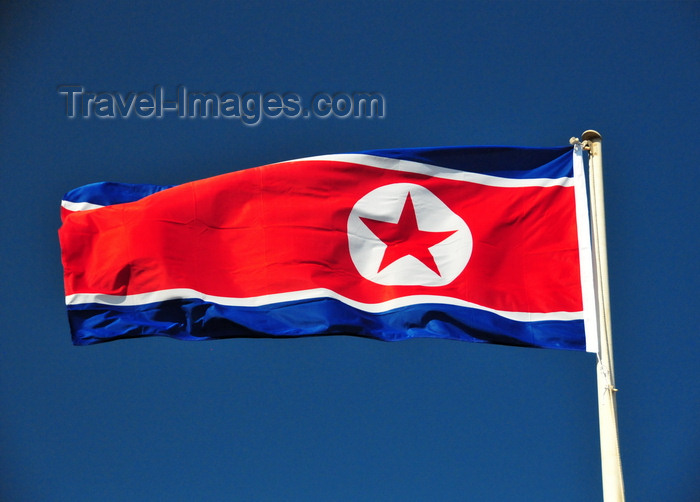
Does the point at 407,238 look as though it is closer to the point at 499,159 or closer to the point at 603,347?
the point at 499,159

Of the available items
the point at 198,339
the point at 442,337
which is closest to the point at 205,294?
the point at 198,339

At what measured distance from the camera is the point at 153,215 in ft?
52.3

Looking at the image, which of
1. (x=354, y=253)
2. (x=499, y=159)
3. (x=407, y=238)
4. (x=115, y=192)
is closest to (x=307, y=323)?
(x=354, y=253)

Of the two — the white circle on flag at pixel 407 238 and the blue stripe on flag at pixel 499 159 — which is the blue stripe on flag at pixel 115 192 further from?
the blue stripe on flag at pixel 499 159

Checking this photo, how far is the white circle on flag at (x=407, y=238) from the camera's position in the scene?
48.5 feet

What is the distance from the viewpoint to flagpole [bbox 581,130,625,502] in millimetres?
12266

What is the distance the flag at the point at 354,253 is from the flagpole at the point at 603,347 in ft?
1.49

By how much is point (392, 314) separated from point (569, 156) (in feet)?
10.2

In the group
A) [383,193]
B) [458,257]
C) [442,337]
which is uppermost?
[383,193]

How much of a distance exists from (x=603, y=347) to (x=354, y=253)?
12.7 feet

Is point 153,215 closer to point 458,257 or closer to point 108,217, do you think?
point 108,217

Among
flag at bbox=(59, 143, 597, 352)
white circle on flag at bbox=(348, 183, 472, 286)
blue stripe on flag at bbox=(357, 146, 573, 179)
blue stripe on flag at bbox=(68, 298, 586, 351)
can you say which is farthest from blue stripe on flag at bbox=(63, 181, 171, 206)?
blue stripe on flag at bbox=(357, 146, 573, 179)

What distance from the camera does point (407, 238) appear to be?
15.2 meters

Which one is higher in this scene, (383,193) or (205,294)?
(383,193)
